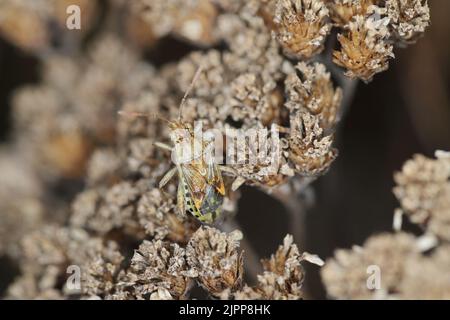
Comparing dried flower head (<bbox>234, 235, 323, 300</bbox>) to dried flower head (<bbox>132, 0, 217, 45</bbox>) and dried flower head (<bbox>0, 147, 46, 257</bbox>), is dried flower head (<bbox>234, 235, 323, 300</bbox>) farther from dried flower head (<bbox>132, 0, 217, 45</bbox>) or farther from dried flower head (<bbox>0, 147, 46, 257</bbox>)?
dried flower head (<bbox>0, 147, 46, 257</bbox>)

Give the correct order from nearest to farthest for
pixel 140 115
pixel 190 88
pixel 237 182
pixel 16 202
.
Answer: pixel 237 182, pixel 190 88, pixel 140 115, pixel 16 202

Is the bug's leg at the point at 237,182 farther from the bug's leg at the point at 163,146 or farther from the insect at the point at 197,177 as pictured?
the bug's leg at the point at 163,146

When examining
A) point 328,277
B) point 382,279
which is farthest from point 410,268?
point 328,277

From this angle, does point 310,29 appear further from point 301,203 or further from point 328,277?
point 328,277

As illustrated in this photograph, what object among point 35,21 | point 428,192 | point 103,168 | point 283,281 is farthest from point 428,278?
point 35,21

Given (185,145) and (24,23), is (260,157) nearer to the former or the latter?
(185,145)

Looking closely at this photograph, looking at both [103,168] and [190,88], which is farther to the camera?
[103,168]
